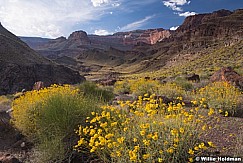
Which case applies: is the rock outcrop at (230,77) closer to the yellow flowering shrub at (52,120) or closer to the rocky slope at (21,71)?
the yellow flowering shrub at (52,120)

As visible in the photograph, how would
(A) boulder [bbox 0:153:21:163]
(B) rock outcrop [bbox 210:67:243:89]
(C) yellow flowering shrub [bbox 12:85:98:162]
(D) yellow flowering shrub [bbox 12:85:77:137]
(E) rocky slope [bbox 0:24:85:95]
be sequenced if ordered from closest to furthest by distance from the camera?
1. (A) boulder [bbox 0:153:21:163]
2. (C) yellow flowering shrub [bbox 12:85:98:162]
3. (D) yellow flowering shrub [bbox 12:85:77:137]
4. (B) rock outcrop [bbox 210:67:243:89]
5. (E) rocky slope [bbox 0:24:85:95]

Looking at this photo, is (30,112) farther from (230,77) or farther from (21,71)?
(21,71)

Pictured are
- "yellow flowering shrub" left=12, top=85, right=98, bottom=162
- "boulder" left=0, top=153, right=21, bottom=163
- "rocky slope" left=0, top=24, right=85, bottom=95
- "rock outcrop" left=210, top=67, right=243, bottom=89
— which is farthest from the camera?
"rocky slope" left=0, top=24, right=85, bottom=95

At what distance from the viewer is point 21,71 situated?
41312 millimetres

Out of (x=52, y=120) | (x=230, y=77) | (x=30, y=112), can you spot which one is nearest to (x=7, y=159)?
(x=52, y=120)

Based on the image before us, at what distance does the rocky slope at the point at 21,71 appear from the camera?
3797 cm

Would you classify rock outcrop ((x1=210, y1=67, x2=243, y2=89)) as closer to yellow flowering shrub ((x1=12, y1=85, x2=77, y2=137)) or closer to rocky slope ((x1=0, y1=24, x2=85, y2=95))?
yellow flowering shrub ((x1=12, y1=85, x2=77, y2=137))

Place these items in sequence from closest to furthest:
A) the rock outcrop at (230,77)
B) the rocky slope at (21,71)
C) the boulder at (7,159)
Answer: the boulder at (7,159), the rock outcrop at (230,77), the rocky slope at (21,71)

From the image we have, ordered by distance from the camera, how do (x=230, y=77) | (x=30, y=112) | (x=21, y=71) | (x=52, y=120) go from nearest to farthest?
(x=52, y=120) → (x=30, y=112) → (x=230, y=77) → (x=21, y=71)

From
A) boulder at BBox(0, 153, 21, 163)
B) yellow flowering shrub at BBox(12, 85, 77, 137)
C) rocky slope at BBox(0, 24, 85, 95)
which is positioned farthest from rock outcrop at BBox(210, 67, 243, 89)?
rocky slope at BBox(0, 24, 85, 95)

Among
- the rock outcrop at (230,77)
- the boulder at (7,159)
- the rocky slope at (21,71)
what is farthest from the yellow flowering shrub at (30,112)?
the rocky slope at (21,71)

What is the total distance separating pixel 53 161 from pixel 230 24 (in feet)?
287

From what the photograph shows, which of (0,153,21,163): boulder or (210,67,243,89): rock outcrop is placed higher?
(210,67,243,89): rock outcrop

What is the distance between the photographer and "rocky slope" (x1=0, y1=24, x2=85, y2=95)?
38.0 meters
